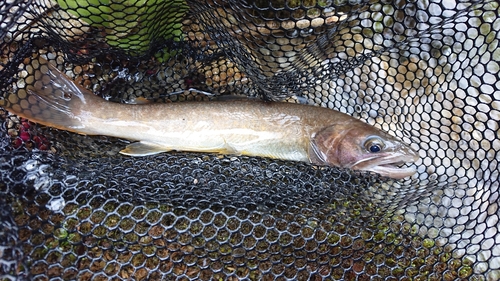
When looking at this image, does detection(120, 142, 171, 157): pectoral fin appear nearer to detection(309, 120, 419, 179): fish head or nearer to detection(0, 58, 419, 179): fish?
detection(0, 58, 419, 179): fish

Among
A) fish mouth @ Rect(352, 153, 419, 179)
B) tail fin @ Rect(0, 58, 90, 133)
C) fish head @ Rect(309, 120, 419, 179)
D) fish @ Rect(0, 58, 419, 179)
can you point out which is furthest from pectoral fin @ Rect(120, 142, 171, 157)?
fish mouth @ Rect(352, 153, 419, 179)

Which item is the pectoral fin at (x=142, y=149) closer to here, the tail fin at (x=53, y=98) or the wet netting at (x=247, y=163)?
the wet netting at (x=247, y=163)

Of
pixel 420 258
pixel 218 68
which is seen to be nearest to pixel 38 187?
pixel 218 68

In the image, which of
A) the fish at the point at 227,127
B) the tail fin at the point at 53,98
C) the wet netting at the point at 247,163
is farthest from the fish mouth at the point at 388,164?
the tail fin at the point at 53,98

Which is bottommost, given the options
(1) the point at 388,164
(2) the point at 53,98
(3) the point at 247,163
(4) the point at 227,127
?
(1) the point at 388,164

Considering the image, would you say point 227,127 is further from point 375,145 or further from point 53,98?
point 53,98

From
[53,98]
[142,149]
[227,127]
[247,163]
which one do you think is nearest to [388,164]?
[247,163]
